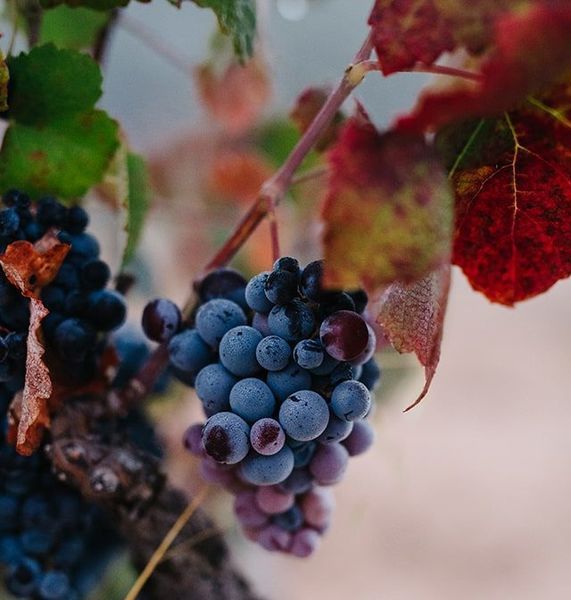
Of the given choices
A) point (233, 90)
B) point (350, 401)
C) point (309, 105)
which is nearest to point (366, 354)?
point (350, 401)

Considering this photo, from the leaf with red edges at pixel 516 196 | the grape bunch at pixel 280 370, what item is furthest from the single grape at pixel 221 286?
the leaf with red edges at pixel 516 196

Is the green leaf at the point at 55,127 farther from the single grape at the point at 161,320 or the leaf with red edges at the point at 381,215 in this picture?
the leaf with red edges at the point at 381,215

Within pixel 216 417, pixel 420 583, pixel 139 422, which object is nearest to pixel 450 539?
pixel 420 583

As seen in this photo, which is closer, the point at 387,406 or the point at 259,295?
the point at 259,295

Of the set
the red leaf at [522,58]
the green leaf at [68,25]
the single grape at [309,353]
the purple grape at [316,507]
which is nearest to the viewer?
the red leaf at [522,58]

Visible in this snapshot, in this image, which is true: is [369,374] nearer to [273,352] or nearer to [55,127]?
[273,352]
